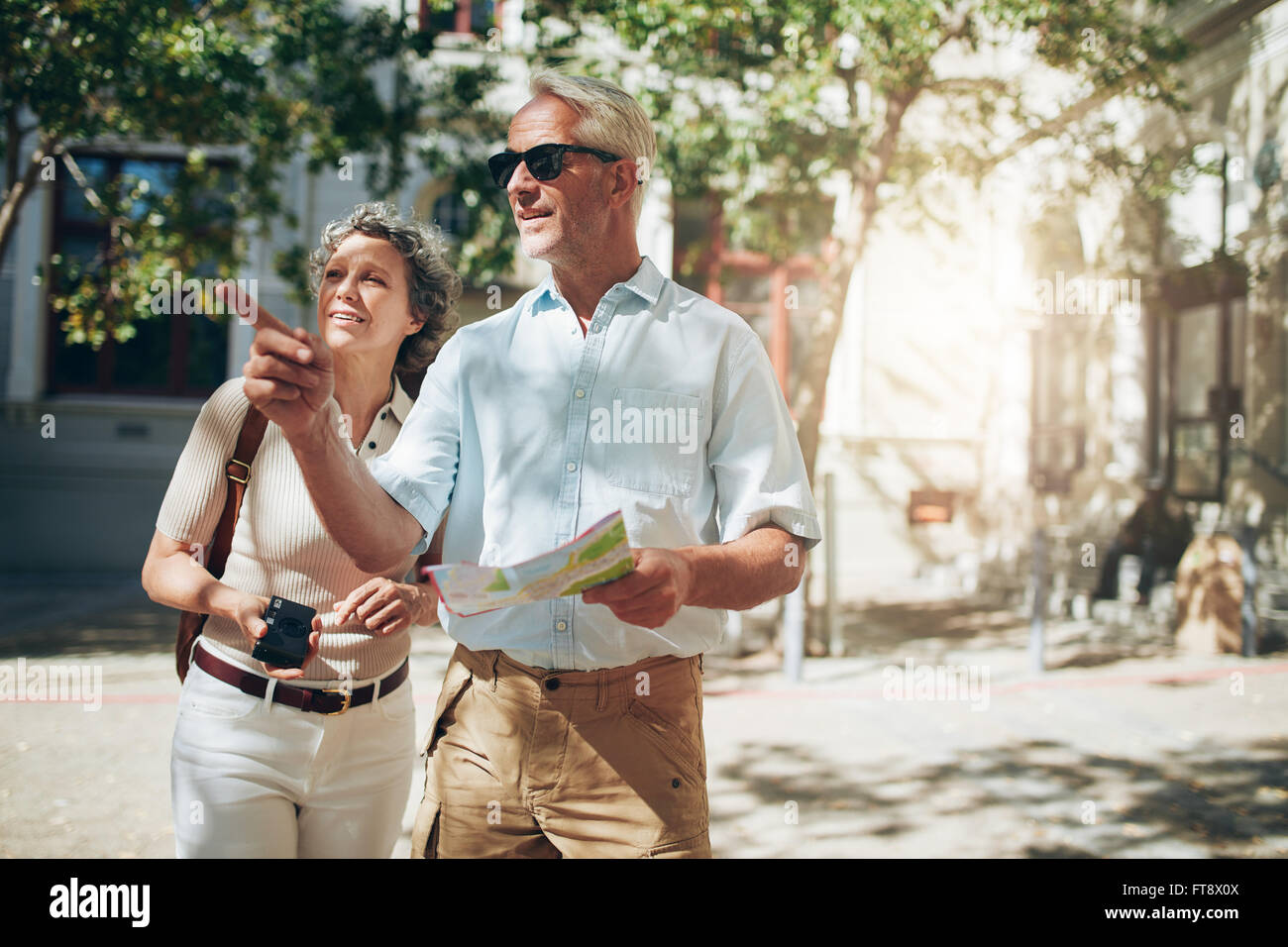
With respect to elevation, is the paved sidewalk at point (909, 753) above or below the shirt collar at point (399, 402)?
below

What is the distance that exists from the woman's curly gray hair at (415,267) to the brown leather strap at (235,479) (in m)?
0.40

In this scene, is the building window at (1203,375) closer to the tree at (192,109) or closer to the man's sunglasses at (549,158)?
the tree at (192,109)

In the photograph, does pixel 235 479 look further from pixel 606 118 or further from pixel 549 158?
pixel 606 118

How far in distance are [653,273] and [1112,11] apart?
762 centimetres

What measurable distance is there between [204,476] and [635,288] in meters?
1.09

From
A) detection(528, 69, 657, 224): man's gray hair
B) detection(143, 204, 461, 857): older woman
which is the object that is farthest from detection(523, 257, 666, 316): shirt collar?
detection(143, 204, 461, 857): older woman

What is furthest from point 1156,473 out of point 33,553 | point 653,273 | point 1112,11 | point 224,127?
point 33,553

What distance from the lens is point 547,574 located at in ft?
4.70

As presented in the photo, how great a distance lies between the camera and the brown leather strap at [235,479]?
89.8 inches

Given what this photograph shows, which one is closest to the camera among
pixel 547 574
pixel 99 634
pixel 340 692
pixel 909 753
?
pixel 547 574

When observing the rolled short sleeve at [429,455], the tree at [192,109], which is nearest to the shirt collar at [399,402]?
the rolled short sleeve at [429,455]

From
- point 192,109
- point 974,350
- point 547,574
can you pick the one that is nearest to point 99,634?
point 192,109

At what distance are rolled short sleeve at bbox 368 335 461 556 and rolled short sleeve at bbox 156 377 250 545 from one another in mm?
477

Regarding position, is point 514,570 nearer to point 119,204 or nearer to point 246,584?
point 246,584
